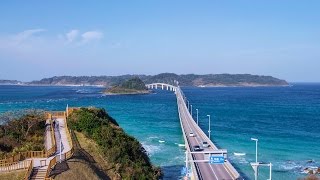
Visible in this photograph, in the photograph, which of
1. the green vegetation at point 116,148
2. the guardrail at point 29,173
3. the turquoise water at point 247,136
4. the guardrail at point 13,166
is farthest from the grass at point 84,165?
the turquoise water at point 247,136

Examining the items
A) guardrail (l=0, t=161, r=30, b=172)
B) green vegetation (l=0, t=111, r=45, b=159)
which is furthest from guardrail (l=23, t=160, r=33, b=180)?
green vegetation (l=0, t=111, r=45, b=159)

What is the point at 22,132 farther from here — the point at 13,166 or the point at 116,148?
the point at 13,166

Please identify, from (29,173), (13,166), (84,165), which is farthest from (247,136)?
(29,173)

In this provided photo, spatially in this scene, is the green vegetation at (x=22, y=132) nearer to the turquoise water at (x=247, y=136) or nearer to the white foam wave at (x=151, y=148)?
the turquoise water at (x=247, y=136)

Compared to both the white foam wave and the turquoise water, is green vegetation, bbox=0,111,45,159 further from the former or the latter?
the white foam wave

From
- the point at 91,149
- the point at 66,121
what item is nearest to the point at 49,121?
the point at 66,121
